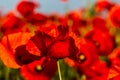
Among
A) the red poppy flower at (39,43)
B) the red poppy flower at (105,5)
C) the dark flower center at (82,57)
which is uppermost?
the red poppy flower at (39,43)

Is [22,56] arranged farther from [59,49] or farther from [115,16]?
[115,16]

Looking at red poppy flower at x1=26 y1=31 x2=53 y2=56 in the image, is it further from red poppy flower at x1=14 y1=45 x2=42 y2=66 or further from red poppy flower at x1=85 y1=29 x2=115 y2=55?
red poppy flower at x1=85 y1=29 x2=115 y2=55

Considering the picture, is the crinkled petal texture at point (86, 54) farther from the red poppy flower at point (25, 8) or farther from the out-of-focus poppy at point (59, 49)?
the red poppy flower at point (25, 8)

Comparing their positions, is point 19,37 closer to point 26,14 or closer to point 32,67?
point 32,67

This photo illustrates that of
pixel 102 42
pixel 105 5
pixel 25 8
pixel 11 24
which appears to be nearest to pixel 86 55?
pixel 102 42

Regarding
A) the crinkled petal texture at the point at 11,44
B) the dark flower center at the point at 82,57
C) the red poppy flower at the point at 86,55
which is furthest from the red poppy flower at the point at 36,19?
the crinkled petal texture at the point at 11,44
